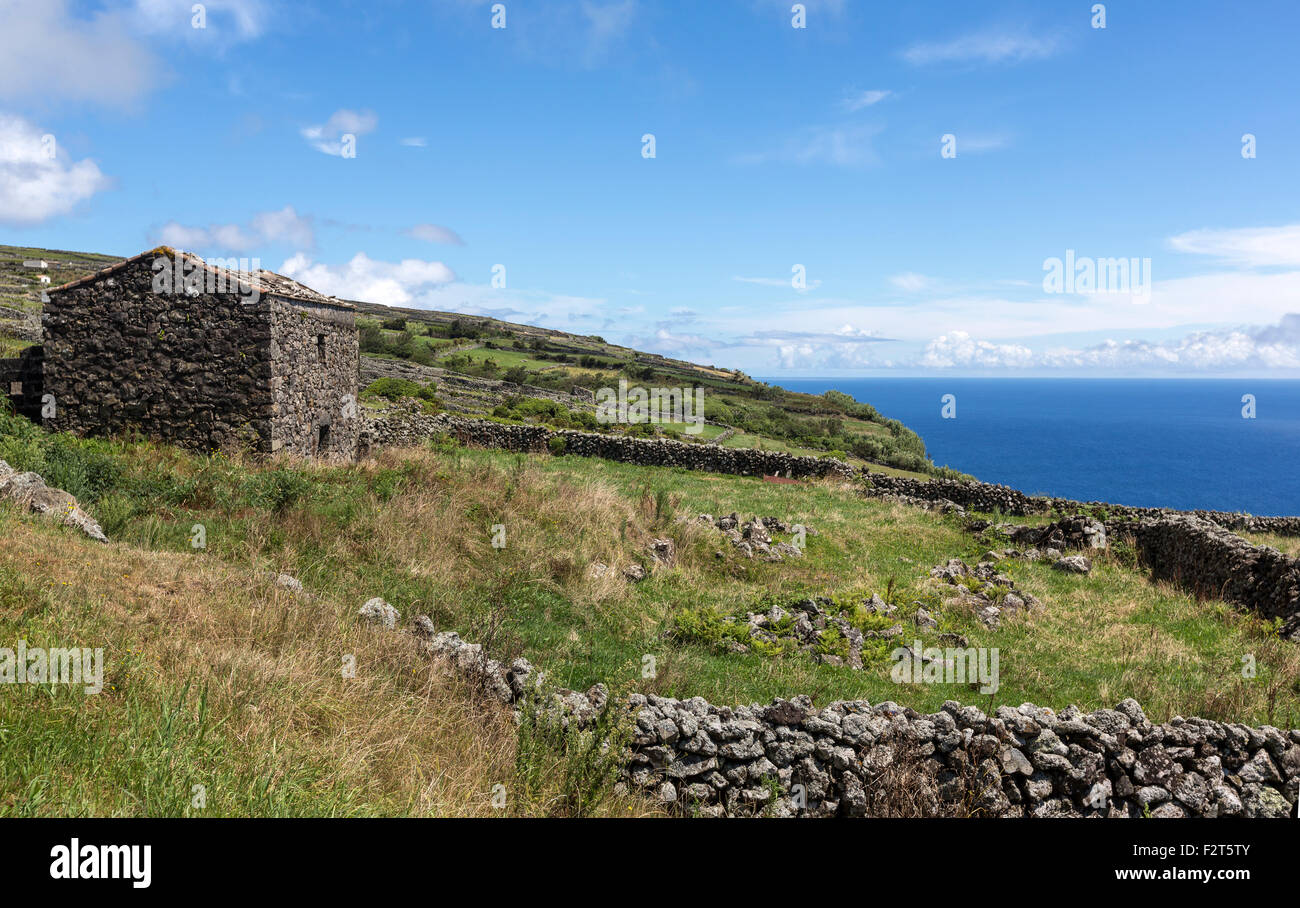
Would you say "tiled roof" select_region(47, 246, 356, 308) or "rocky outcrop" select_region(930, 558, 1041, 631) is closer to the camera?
"rocky outcrop" select_region(930, 558, 1041, 631)

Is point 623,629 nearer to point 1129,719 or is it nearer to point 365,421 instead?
point 1129,719

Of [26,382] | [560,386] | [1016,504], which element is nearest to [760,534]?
[1016,504]

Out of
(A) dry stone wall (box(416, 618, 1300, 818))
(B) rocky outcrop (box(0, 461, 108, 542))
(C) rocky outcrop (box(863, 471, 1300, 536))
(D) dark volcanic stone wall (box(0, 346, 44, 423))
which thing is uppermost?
(D) dark volcanic stone wall (box(0, 346, 44, 423))

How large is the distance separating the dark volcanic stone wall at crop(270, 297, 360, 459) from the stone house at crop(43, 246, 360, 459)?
157mm

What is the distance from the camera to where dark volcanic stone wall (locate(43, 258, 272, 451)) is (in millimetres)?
14805

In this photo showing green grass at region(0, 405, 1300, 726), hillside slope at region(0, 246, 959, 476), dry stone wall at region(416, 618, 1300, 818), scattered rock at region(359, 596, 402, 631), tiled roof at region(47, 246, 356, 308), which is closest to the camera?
dry stone wall at region(416, 618, 1300, 818)

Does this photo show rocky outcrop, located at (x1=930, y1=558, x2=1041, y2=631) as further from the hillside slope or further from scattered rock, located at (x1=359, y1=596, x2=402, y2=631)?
the hillside slope

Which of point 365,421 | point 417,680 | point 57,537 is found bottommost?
point 417,680

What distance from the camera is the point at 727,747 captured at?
21.3 ft

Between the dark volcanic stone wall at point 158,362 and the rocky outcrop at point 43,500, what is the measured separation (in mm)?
5946

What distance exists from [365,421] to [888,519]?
19.8 m

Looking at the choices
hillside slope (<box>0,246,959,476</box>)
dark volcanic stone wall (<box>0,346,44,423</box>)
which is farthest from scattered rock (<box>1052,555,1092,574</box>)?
dark volcanic stone wall (<box>0,346,44,423</box>)

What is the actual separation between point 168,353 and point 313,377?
10.1ft
